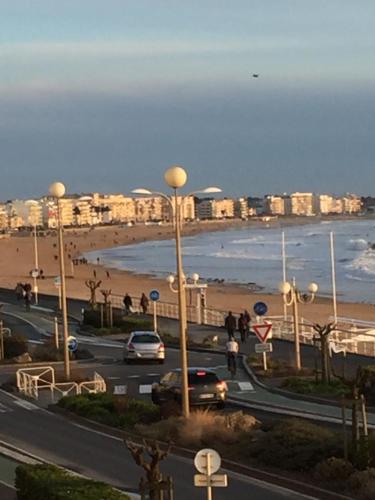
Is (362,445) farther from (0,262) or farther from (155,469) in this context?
(0,262)

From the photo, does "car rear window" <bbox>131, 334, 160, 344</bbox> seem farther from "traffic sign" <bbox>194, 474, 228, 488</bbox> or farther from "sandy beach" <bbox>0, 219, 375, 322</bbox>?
"traffic sign" <bbox>194, 474, 228, 488</bbox>

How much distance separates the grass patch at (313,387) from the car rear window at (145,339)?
301 inches

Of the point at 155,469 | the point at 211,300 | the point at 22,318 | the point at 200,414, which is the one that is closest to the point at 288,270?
the point at 211,300

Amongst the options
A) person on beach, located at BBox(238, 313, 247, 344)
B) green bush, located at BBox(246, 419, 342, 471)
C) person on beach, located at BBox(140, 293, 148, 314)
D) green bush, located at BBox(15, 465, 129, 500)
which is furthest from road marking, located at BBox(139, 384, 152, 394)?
person on beach, located at BBox(140, 293, 148, 314)

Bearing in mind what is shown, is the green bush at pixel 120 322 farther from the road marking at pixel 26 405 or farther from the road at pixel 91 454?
the road at pixel 91 454

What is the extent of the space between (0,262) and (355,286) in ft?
186

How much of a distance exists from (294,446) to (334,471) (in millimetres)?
1576

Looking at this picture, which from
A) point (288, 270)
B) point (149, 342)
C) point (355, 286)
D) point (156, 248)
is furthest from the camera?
point (156, 248)

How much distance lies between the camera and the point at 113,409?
884 inches

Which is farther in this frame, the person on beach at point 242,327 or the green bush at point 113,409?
the person on beach at point 242,327

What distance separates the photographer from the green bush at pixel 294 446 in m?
16.0

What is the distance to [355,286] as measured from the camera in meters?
72.8

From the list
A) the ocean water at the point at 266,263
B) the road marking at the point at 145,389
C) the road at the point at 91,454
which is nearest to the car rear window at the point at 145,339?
the road marking at the point at 145,389

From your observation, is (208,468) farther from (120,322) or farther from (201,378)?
(120,322)
